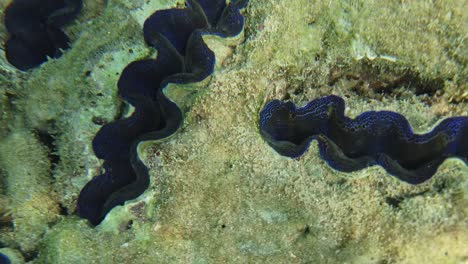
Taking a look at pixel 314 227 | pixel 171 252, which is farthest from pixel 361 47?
pixel 171 252

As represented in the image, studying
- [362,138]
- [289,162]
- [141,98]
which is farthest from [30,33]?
[362,138]

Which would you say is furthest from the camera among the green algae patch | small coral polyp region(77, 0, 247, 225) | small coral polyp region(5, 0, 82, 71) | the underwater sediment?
small coral polyp region(5, 0, 82, 71)

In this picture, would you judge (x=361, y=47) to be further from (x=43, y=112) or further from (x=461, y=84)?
(x=43, y=112)

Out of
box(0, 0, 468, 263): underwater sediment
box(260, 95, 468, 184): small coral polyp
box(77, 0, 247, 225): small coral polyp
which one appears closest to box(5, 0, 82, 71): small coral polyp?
box(0, 0, 468, 263): underwater sediment

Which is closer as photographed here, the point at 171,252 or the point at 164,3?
the point at 171,252

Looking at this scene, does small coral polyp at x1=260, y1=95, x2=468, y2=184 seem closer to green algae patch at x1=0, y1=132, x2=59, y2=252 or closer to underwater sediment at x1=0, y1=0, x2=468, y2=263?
underwater sediment at x1=0, y1=0, x2=468, y2=263

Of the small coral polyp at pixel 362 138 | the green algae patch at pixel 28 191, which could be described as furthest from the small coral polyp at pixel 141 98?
the small coral polyp at pixel 362 138
